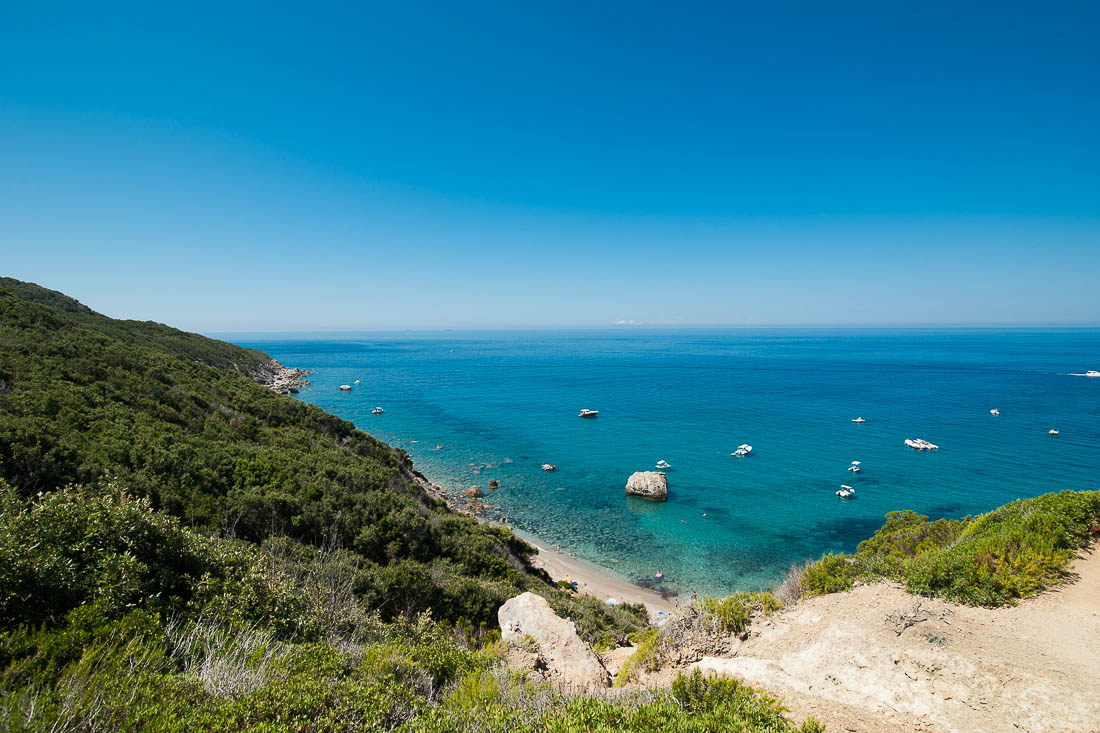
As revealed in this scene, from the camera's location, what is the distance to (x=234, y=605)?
279 inches

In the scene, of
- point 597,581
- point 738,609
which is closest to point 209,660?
point 738,609

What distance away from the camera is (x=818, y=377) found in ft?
310

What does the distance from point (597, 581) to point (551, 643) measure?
49.1ft

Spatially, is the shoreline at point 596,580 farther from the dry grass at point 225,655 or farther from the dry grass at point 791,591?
the dry grass at point 225,655

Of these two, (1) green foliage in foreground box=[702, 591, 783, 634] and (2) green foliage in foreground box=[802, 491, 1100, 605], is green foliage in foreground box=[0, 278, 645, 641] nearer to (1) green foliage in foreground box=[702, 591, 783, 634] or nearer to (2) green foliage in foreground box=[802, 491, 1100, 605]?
(1) green foliage in foreground box=[702, 591, 783, 634]

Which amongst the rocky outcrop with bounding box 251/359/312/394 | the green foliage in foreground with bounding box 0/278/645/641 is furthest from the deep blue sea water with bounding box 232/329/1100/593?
the green foliage in foreground with bounding box 0/278/645/641

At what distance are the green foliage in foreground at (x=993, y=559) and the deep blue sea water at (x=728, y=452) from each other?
498 inches

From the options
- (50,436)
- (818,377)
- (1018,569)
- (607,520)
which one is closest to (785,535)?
(607,520)

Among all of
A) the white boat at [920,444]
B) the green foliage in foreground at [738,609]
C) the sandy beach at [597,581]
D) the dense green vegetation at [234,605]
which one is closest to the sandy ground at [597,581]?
the sandy beach at [597,581]

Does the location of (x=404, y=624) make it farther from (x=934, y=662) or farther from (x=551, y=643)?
(x=934, y=662)

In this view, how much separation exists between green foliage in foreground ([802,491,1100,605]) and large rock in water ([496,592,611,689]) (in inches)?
247

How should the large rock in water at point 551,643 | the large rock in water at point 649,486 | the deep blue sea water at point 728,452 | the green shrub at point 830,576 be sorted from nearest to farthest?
the large rock in water at point 551,643, the green shrub at point 830,576, the deep blue sea water at point 728,452, the large rock in water at point 649,486

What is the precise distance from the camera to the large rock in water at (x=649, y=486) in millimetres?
32719

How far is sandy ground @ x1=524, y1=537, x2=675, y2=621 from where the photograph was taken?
68.9ft
